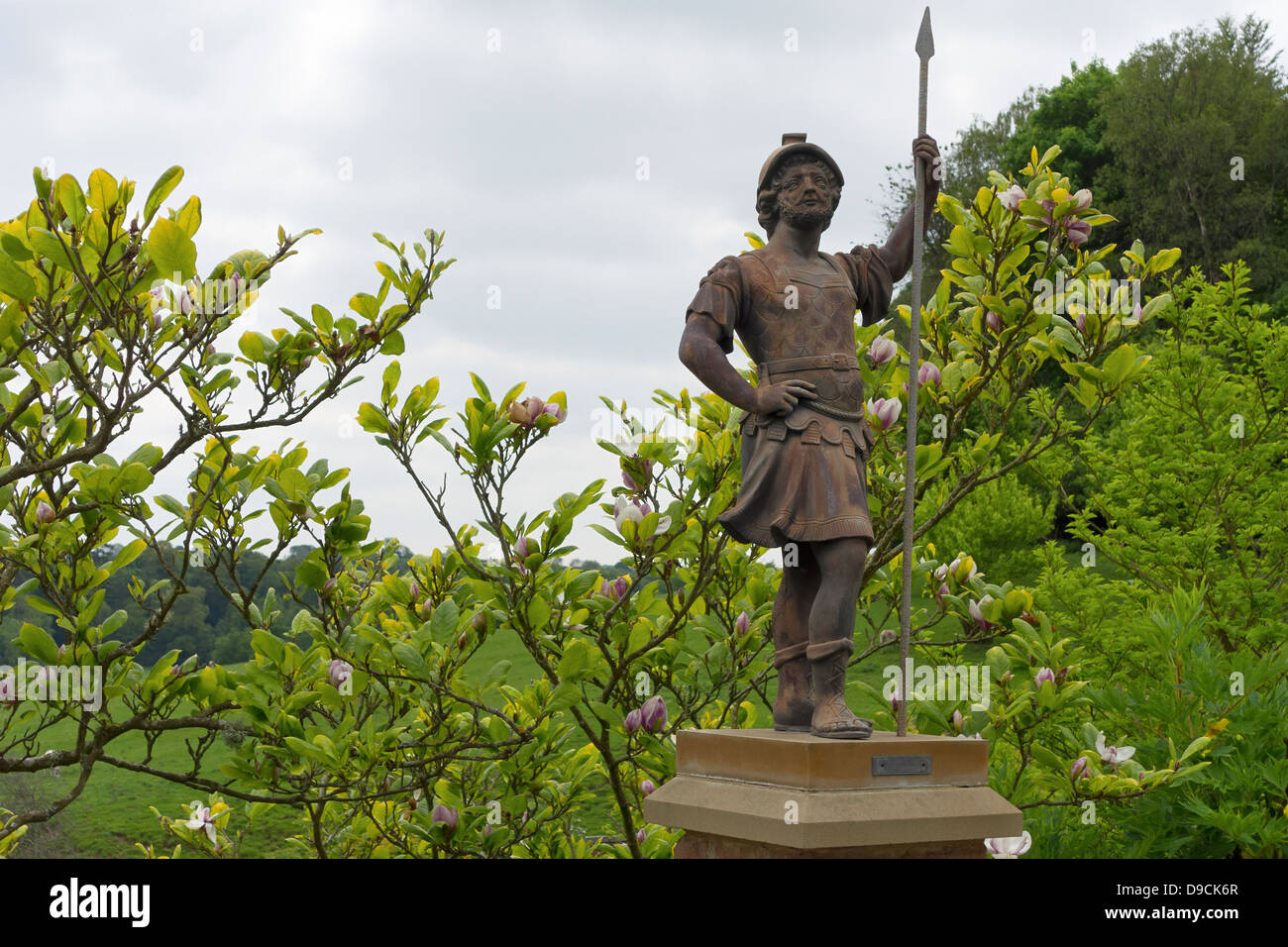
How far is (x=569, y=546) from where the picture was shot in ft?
15.0

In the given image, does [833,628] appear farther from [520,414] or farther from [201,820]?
[201,820]

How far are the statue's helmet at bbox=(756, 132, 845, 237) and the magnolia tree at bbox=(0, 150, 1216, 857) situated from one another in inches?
42.7

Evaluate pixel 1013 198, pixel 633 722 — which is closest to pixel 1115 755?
pixel 633 722

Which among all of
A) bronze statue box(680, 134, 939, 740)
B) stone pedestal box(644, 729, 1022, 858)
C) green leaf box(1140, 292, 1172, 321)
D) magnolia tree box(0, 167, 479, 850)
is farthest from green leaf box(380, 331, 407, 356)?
green leaf box(1140, 292, 1172, 321)

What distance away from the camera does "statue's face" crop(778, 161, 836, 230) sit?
3863 millimetres

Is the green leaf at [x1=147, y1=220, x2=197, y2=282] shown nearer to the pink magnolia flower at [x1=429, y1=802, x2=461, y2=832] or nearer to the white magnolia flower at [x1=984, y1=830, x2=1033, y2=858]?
the pink magnolia flower at [x1=429, y1=802, x2=461, y2=832]

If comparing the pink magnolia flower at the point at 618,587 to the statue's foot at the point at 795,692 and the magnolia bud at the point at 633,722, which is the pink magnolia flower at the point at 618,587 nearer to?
the magnolia bud at the point at 633,722

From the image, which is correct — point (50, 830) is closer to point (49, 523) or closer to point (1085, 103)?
point (49, 523)

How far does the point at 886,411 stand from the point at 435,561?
218cm

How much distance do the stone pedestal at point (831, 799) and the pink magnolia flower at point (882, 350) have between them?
69.3 inches

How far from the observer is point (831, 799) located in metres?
3.32

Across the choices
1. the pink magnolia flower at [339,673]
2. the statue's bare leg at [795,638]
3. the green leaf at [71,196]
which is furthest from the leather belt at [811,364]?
the green leaf at [71,196]

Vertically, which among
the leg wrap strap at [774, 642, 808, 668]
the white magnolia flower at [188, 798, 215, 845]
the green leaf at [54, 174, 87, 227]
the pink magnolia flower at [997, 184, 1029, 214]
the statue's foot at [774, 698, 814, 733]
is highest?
the pink magnolia flower at [997, 184, 1029, 214]

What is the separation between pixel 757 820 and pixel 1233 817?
9.69ft
